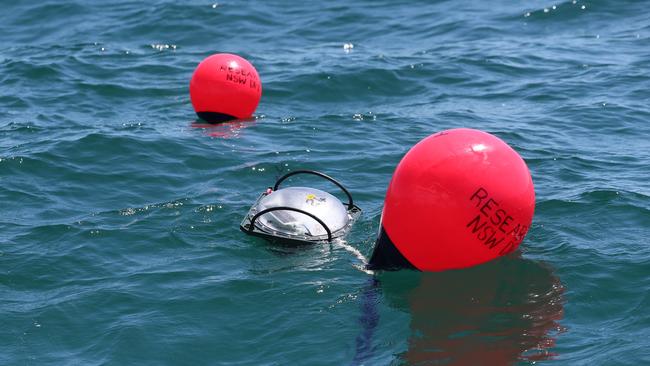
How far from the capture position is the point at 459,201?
27.8 ft

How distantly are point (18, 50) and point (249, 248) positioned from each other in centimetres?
1167

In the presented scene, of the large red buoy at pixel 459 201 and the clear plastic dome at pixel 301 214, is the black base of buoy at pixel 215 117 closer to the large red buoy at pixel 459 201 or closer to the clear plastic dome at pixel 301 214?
the clear plastic dome at pixel 301 214

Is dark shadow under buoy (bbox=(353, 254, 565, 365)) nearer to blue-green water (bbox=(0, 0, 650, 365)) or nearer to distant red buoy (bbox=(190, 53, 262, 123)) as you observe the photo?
blue-green water (bbox=(0, 0, 650, 365))

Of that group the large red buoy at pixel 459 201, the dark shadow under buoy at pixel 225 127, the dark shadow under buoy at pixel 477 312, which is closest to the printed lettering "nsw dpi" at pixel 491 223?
the large red buoy at pixel 459 201

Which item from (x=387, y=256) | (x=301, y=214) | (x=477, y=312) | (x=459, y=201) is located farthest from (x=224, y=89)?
(x=459, y=201)

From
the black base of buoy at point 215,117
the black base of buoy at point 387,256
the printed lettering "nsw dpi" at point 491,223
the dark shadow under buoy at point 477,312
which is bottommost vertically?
the dark shadow under buoy at point 477,312

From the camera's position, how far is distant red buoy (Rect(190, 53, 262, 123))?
1512cm

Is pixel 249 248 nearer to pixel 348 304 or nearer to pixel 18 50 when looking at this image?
pixel 348 304

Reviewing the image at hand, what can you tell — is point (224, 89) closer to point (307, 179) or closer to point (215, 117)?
point (215, 117)

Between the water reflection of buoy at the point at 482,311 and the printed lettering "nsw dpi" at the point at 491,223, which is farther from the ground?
the printed lettering "nsw dpi" at the point at 491,223

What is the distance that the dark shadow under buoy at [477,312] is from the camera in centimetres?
830

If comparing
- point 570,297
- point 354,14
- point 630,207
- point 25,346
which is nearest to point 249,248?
point 25,346

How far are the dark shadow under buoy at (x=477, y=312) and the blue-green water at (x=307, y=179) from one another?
3 centimetres

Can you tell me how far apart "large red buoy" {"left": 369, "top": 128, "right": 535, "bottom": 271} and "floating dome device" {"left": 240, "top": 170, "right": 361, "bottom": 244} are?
1.37m
